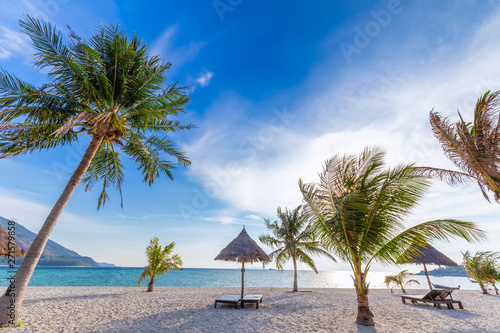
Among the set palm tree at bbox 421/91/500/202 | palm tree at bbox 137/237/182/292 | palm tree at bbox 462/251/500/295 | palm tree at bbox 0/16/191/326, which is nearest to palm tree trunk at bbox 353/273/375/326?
palm tree at bbox 421/91/500/202

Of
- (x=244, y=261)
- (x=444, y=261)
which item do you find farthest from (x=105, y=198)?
(x=444, y=261)

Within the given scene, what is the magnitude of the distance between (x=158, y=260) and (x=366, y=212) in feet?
37.8

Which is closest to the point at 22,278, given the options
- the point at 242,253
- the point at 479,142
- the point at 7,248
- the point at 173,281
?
the point at 7,248

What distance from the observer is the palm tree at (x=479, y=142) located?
536 cm

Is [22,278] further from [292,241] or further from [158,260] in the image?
[292,241]

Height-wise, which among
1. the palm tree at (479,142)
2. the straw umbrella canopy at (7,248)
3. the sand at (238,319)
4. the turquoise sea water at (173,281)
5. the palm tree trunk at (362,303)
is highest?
the palm tree at (479,142)

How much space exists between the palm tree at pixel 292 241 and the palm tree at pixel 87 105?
9860 millimetres

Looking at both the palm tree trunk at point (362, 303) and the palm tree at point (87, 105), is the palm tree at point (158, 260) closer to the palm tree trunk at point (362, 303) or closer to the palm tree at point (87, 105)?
the palm tree at point (87, 105)

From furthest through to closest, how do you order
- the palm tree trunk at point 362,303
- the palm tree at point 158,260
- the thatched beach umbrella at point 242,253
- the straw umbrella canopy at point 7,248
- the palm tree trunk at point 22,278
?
the palm tree at point 158,260
the thatched beach umbrella at point 242,253
the palm tree trunk at point 362,303
the straw umbrella canopy at point 7,248
the palm tree trunk at point 22,278

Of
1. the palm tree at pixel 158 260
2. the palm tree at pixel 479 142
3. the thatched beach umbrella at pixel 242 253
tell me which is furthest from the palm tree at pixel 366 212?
the palm tree at pixel 158 260

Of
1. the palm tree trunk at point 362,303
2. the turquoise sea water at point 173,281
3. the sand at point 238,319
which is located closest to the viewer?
the sand at point 238,319

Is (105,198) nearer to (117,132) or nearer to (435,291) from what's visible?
(117,132)

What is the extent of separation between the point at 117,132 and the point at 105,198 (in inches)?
128

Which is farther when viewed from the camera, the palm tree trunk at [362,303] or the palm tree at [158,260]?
the palm tree at [158,260]
